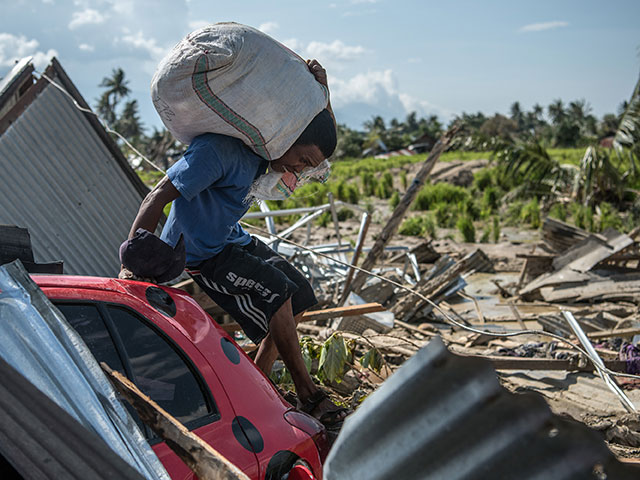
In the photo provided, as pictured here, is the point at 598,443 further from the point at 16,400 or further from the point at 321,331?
the point at 321,331

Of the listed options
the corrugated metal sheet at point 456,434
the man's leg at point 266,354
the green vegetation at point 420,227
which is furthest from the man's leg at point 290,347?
the green vegetation at point 420,227

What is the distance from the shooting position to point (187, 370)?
1.88 meters

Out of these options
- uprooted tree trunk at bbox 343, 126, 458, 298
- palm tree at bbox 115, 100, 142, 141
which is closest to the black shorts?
uprooted tree trunk at bbox 343, 126, 458, 298

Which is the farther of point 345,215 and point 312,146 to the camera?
point 345,215

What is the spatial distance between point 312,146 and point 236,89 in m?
0.47

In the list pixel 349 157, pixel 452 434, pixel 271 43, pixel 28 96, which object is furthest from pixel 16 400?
pixel 349 157

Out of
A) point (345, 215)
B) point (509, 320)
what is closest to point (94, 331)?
point (509, 320)

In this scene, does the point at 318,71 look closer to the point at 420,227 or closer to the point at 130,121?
the point at 420,227

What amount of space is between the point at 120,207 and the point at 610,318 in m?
5.74

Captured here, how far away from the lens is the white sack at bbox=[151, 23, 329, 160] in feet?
8.00

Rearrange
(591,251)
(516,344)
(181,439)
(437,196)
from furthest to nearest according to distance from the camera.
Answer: (437,196) < (591,251) < (516,344) < (181,439)

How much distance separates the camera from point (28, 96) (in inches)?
177

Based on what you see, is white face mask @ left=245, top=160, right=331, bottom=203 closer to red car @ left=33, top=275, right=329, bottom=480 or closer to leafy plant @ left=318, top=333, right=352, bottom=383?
red car @ left=33, top=275, right=329, bottom=480

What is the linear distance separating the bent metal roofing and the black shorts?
228 cm
